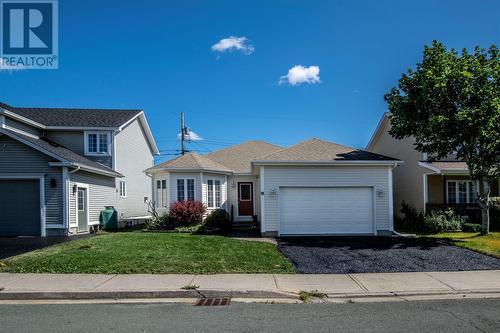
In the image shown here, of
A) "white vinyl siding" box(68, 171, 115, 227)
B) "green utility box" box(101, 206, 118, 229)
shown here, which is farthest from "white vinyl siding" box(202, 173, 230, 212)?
"white vinyl siding" box(68, 171, 115, 227)

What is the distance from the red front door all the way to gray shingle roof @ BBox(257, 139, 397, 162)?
5283 mm

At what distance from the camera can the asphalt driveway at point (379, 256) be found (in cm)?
965

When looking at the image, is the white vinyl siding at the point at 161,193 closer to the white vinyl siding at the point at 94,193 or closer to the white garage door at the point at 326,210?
the white vinyl siding at the point at 94,193

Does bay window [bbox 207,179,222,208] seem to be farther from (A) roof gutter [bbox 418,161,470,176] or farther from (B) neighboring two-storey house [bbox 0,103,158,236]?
(A) roof gutter [bbox 418,161,470,176]

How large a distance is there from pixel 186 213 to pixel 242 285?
10.1 m

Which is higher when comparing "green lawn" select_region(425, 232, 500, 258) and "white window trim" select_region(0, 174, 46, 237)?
"white window trim" select_region(0, 174, 46, 237)

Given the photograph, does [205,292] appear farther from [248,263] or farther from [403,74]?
[403,74]

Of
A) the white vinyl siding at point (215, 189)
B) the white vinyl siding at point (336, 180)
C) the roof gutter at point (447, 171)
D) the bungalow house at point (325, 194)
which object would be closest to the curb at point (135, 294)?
the bungalow house at point (325, 194)

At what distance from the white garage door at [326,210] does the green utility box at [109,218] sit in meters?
9.05

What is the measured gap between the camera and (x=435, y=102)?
13.8 metres

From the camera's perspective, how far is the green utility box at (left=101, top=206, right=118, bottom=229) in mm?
19125

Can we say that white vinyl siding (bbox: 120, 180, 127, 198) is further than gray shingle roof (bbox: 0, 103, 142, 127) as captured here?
Yes

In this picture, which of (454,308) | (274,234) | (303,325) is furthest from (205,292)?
(274,234)

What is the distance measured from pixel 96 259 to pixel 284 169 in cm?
850
